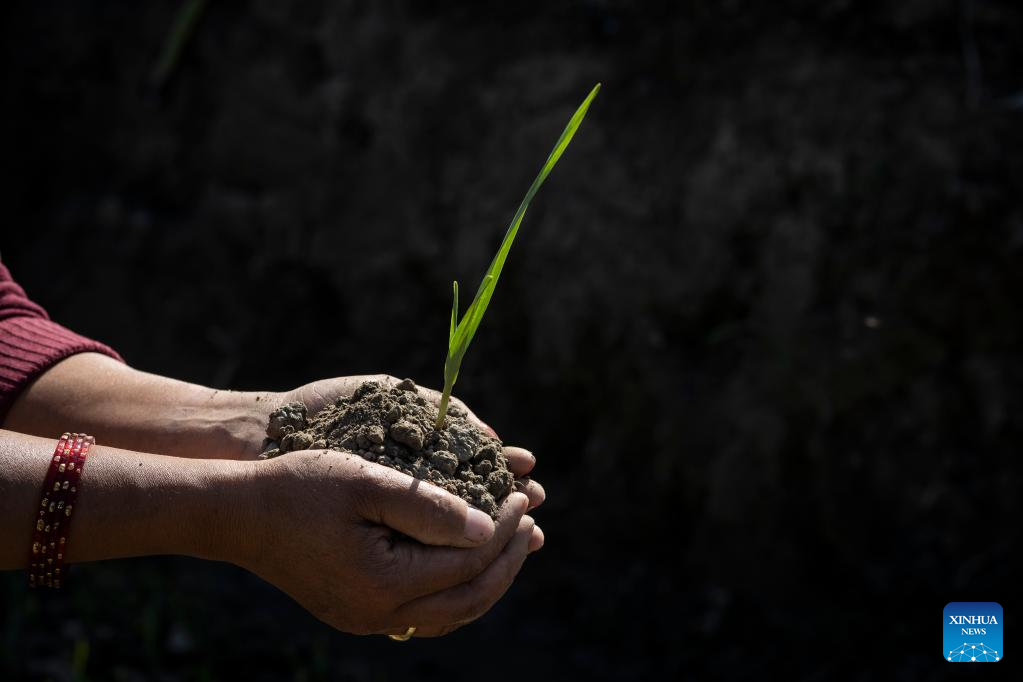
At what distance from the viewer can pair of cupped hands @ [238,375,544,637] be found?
55.9 inches

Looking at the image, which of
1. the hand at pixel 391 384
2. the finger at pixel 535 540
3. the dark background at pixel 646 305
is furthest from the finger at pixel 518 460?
the dark background at pixel 646 305

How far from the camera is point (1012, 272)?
9.25 ft

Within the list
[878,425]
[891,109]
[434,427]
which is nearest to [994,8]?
[891,109]

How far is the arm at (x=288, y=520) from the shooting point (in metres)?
1.42

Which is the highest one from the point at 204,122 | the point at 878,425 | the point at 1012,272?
the point at 204,122

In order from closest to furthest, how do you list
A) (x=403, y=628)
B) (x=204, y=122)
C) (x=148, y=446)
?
1. (x=403, y=628)
2. (x=148, y=446)
3. (x=204, y=122)

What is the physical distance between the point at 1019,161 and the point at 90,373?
7.89 ft

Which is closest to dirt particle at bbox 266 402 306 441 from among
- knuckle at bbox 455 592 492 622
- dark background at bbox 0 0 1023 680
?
knuckle at bbox 455 592 492 622

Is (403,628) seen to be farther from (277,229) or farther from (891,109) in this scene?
(277,229)

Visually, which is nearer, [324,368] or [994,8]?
[994,8]

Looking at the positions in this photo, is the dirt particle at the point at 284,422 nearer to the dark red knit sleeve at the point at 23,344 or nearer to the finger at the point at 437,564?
the finger at the point at 437,564

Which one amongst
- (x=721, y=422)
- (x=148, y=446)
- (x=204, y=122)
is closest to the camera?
(x=148, y=446)

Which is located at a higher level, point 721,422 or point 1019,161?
point 1019,161

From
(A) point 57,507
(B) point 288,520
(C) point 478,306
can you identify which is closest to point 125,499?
(A) point 57,507
